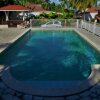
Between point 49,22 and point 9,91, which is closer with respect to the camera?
point 9,91

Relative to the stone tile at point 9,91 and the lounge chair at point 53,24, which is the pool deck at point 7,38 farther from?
the lounge chair at point 53,24

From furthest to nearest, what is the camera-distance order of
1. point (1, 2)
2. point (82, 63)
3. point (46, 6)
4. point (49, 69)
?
point (46, 6) < point (1, 2) < point (82, 63) < point (49, 69)

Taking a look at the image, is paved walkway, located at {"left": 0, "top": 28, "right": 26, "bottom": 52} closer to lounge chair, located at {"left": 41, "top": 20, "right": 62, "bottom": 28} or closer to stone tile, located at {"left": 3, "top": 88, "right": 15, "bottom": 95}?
stone tile, located at {"left": 3, "top": 88, "right": 15, "bottom": 95}

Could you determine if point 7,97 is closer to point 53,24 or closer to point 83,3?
point 53,24

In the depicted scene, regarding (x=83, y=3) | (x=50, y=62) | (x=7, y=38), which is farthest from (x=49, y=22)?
Answer: (x=50, y=62)

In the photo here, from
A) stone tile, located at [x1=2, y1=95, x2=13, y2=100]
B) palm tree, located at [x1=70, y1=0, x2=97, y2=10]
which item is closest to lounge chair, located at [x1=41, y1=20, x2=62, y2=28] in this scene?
palm tree, located at [x1=70, y1=0, x2=97, y2=10]

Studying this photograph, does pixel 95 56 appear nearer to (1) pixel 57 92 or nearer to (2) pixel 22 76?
(2) pixel 22 76

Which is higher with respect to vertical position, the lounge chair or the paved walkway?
the lounge chair

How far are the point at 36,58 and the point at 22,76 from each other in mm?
3967

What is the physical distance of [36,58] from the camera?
50.2 ft

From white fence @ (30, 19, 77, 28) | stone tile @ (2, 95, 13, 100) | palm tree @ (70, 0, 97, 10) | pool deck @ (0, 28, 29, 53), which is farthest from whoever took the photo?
palm tree @ (70, 0, 97, 10)

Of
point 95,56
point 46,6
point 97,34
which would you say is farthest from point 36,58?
point 46,6

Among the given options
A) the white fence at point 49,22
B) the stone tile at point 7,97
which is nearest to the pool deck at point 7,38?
the stone tile at point 7,97

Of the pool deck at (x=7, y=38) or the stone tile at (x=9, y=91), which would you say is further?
the pool deck at (x=7, y=38)
